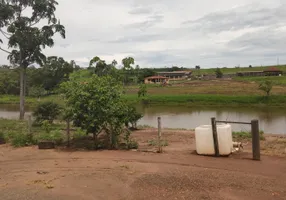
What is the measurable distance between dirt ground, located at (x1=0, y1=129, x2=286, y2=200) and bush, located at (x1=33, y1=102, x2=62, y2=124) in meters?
8.09

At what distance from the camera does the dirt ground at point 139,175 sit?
18.9 ft

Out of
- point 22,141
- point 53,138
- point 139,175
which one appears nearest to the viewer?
point 139,175

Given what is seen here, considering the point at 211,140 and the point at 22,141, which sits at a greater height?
the point at 211,140

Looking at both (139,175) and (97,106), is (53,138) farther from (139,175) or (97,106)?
(139,175)

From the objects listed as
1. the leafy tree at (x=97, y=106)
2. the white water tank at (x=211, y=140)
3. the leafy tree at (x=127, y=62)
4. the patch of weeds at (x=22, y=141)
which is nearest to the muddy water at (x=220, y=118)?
the leafy tree at (x=127, y=62)

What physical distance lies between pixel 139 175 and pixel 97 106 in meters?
3.20

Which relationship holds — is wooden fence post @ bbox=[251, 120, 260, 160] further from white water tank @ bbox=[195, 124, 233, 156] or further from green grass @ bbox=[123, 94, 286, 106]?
green grass @ bbox=[123, 94, 286, 106]

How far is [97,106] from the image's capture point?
945 cm

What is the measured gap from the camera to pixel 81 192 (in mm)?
5902

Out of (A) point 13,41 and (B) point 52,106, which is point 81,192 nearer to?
(B) point 52,106

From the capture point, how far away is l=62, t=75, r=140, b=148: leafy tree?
9.45m

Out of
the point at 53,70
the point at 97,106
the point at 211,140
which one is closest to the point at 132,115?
the point at 97,106

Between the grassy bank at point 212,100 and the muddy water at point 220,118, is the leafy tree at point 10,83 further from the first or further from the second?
the muddy water at point 220,118

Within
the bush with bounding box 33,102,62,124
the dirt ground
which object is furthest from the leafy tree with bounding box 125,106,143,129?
the bush with bounding box 33,102,62,124
